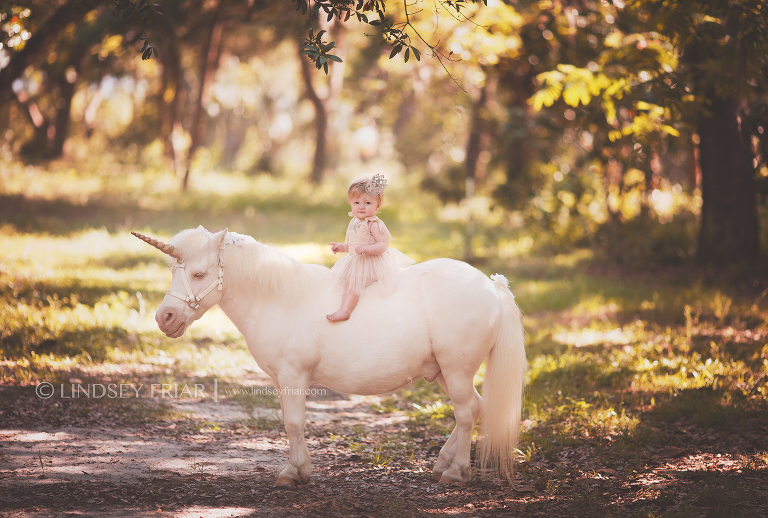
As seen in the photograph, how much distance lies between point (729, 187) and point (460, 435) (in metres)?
7.51

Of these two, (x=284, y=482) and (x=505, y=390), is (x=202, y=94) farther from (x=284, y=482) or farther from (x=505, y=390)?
(x=505, y=390)

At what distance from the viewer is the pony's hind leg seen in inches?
151

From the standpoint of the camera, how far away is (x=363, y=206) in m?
3.87

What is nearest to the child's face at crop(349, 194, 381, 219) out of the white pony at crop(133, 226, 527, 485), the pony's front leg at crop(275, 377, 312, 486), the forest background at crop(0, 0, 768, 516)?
the white pony at crop(133, 226, 527, 485)

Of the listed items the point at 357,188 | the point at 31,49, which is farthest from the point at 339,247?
the point at 31,49

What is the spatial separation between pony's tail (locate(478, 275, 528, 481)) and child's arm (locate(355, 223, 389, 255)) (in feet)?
2.91

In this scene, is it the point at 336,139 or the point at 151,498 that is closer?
the point at 151,498

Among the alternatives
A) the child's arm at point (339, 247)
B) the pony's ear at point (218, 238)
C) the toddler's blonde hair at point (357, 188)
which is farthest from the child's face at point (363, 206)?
the pony's ear at point (218, 238)

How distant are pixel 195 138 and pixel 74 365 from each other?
42.9ft

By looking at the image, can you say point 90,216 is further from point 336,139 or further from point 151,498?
point 336,139

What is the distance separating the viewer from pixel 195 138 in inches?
688

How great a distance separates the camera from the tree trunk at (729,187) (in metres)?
8.99

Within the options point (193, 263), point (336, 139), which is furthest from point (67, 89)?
point (193, 263)

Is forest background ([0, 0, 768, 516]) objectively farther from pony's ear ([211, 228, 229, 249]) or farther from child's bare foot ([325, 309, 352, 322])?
pony's ear ([211, 228, 229, 249])
